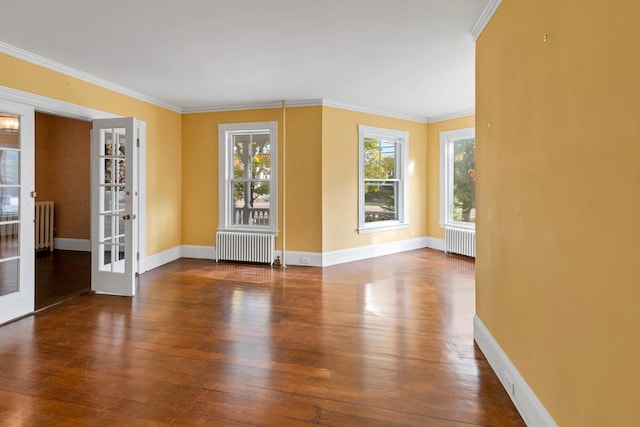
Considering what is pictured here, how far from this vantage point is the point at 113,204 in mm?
4430

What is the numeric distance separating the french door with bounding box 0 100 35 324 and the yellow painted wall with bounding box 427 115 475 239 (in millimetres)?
6418

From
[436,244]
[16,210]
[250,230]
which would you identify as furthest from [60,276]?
[436,244]

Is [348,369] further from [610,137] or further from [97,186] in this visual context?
[97,186]

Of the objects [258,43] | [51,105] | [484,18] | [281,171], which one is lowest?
[281,171]

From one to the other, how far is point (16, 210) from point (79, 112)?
1.39 m

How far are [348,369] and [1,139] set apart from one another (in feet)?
12.6

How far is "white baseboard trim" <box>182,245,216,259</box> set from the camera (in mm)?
6379

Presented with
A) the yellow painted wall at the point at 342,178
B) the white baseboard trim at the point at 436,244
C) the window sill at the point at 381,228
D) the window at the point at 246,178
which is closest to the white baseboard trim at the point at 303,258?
the yellow painted wall at the point at 342,178

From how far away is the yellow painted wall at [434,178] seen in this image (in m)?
7.23

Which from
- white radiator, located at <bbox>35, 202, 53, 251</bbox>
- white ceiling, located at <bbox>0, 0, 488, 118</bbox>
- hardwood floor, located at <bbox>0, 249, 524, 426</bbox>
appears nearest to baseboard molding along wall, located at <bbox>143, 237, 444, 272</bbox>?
hardwood floor, located at <bbox>0, 249, 524, 426</bbox>

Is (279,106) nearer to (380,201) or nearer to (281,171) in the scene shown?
(281,171)

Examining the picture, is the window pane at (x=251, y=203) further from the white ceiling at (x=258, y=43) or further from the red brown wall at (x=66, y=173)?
the red brown wall at (x=66, y=173)

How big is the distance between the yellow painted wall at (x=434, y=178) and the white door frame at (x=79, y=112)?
5.32 metres

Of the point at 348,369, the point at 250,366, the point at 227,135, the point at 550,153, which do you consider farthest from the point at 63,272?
the point at 550,153
